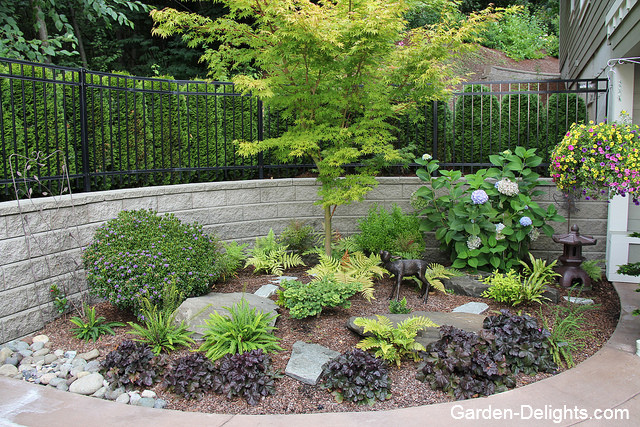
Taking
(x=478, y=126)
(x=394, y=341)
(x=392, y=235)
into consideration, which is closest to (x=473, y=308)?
(x=394, y=341)

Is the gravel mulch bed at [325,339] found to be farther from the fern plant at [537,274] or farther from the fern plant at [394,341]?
the fern plant at [537,274]

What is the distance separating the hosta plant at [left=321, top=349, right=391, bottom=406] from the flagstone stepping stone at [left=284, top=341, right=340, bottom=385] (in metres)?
0.10

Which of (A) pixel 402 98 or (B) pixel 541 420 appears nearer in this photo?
(B) pixel 541 420

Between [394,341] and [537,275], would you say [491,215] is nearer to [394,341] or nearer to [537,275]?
[537,275]

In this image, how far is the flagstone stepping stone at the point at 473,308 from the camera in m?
5.03

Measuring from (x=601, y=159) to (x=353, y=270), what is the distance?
8.50 feet

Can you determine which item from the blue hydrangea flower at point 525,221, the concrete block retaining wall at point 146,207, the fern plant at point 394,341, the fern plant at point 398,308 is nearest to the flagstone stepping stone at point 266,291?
the fern plant at point 398,308

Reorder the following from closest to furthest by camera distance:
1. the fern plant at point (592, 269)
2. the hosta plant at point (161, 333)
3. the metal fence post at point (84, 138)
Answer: the hosta plant at point (161, 333) → the metal fence post at point (84, 138) → the fern plant at point (592, 269)

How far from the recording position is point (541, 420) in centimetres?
318

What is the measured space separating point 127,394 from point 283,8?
3683 millimetres

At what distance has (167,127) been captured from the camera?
21.7ft

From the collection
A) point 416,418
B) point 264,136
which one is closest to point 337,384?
point 416,418

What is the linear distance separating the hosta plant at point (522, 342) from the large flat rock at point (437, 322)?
211mm

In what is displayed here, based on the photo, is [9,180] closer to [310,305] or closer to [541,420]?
[310,305]
